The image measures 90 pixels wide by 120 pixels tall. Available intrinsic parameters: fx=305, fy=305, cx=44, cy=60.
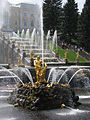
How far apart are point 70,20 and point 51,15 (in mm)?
4502

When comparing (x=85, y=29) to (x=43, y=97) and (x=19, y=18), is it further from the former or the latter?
(x=19, y=18)

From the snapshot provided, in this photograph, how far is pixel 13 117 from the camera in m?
11.0

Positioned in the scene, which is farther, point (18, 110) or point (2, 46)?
point (2, 46)

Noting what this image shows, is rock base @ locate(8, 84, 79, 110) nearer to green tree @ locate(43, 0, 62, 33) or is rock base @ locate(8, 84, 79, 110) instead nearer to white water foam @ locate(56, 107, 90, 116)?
white water foam @ locate(56, 107, 90, 116)

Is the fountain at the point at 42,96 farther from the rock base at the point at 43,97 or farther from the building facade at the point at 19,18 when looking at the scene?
the building facade at the point at 19,18

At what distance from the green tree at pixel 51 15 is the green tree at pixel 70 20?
2.53 m

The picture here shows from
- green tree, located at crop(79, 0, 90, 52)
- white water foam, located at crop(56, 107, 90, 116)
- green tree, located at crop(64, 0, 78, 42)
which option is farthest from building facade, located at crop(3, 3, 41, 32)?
white water foam, located at crop(56, 107, 90, 116)

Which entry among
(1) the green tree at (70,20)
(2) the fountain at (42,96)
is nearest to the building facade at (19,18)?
(1) the green tree at (70,20)

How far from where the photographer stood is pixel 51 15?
1957 inches

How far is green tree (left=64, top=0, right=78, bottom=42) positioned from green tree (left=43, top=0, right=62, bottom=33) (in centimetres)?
253

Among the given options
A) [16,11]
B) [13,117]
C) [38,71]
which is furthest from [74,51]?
[16,11]

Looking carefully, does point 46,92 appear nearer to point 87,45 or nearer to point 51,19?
point 87,45

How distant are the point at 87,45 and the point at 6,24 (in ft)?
100

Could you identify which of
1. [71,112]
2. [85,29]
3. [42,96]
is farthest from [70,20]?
[71,112]
